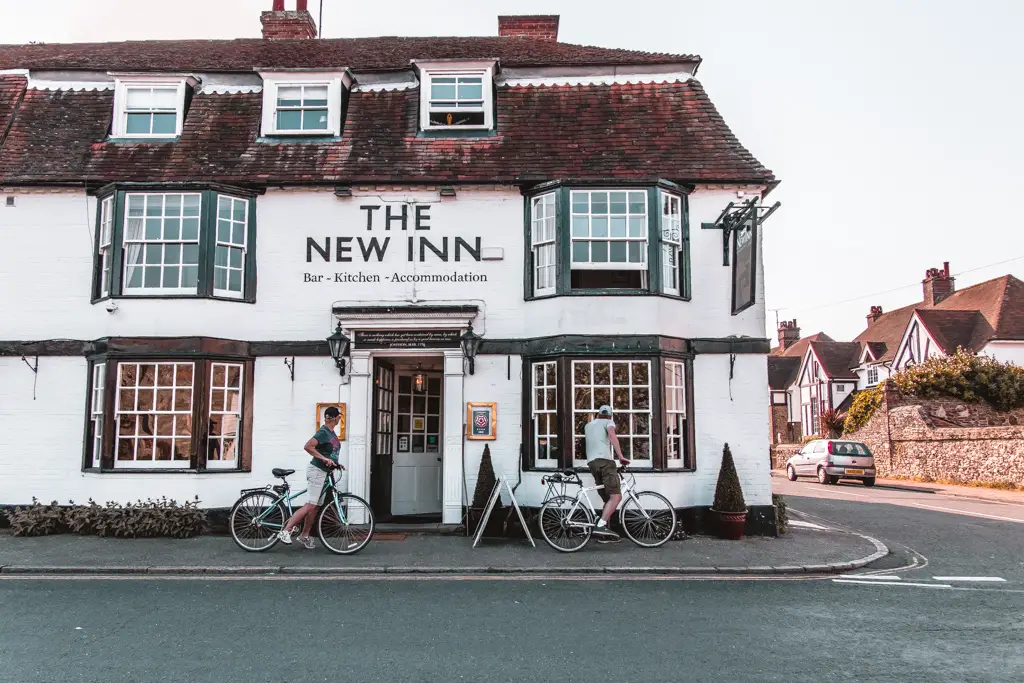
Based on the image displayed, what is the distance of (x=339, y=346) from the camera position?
12.4 meters

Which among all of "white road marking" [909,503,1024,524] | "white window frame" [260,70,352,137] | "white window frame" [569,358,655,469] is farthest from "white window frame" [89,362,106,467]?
"white road marking" [909,503,1024,524]

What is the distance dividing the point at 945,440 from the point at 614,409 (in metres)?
21.6

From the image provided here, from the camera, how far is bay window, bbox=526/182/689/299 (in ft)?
41.0

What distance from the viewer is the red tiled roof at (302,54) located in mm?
14289

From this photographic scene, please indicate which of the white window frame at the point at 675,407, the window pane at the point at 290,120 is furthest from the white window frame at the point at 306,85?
the white window frame at the point at 675,407

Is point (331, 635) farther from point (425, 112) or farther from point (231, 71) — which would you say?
point (231, 71)

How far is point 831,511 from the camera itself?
1736cm

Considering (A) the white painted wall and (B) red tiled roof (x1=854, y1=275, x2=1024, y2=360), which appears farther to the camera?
(B) red tiled roof (x1=854, y1=275, x2=1024, y2=360)

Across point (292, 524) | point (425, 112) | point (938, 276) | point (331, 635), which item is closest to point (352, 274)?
point (425, 112)

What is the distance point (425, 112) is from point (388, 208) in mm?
2108

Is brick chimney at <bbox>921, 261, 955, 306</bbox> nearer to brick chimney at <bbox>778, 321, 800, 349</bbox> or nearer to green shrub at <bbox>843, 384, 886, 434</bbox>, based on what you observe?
green shrub at <bbox>843, 384, 886, 434</bbox>

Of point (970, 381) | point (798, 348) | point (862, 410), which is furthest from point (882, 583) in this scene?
point (798, 348)

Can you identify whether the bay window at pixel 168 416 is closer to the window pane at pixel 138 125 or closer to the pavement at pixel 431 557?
the pavement at pixel 431 557

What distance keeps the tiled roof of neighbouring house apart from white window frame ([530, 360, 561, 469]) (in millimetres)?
51096
